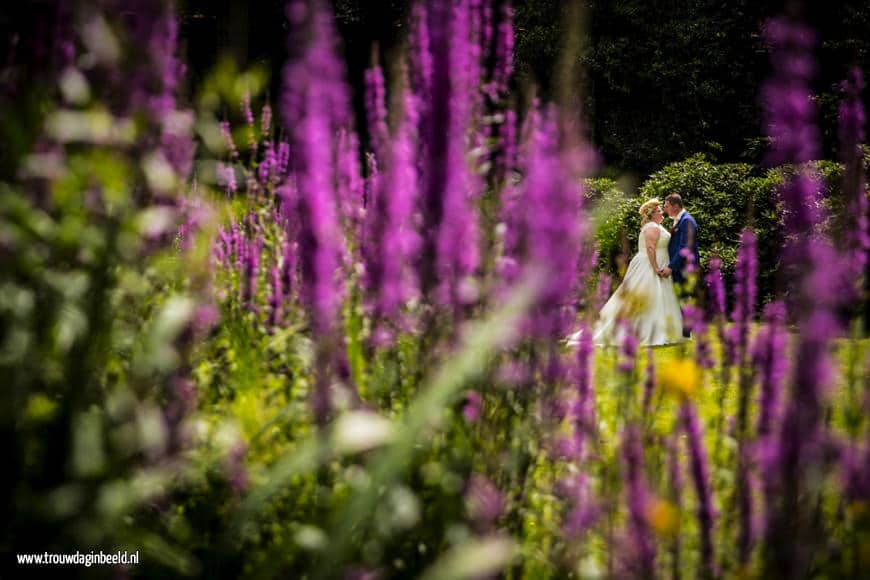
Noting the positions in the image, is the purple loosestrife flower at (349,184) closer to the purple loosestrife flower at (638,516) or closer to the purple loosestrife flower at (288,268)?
the purple loosestrife flower at (288,268)

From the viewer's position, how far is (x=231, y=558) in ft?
5.32

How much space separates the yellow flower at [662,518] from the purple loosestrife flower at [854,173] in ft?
2.27

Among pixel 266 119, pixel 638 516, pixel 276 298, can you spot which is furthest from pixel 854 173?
pixel 266 119

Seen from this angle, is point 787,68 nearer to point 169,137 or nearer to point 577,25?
point 577,25

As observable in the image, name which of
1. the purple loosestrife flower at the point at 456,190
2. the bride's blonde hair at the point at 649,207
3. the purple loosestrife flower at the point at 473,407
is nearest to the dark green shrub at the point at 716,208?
the bride's blonde hair at the point at 649,207

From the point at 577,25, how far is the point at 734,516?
1094mm

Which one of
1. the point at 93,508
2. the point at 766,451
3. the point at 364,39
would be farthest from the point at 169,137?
the point at 364,39

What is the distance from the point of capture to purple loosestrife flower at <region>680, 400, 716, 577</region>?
4.57 feet

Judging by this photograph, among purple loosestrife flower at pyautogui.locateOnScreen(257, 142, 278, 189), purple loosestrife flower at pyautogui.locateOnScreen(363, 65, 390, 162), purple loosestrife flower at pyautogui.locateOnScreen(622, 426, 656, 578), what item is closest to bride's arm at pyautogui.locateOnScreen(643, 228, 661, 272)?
purple loosestrife flower at pyautogui.locateOnScreen(257, 142, 278, 189)

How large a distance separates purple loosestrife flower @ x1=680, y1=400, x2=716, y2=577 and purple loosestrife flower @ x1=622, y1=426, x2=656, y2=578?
0.13 meters

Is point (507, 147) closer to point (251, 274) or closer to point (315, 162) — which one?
point (315, 162)

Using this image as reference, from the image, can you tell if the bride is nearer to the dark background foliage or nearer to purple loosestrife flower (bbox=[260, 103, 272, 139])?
purple loosestrife flower (bbox=[260, 103, 272, 139])

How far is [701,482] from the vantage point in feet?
4.56

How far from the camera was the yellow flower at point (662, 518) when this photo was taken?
129 centimetres
